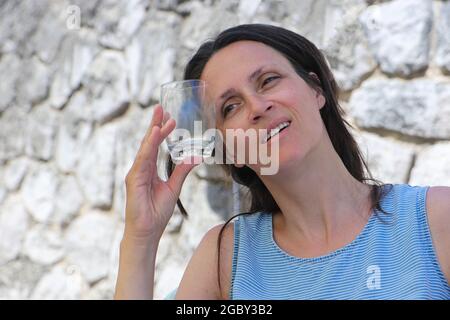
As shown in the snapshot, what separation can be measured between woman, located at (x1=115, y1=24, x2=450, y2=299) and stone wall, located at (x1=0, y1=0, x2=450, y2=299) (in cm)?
48

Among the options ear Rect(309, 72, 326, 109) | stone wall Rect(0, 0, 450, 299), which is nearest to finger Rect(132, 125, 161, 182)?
ear Rect(309, 72, 326, 109)

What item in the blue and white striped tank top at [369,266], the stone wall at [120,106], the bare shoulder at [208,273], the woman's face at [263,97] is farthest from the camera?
the stone wall at [120,106]

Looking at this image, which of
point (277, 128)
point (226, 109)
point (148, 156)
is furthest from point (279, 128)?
point (148, 156)

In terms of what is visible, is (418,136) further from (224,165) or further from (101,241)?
(101,241)

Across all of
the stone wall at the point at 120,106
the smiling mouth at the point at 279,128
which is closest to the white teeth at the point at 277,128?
the smiling mouth at the point at 279,128

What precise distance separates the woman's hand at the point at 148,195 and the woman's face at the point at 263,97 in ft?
0.48

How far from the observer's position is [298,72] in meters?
1.39

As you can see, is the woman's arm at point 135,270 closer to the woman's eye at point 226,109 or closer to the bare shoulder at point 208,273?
the bare shoulder at point 208,273

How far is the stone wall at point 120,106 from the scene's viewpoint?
1883mm

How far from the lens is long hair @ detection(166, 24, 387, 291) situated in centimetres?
142

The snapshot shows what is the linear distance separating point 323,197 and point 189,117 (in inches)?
12.3

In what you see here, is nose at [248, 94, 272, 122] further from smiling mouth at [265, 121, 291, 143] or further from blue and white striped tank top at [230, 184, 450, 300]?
blue and white striped tank top at [230, 184, 450, 300]
